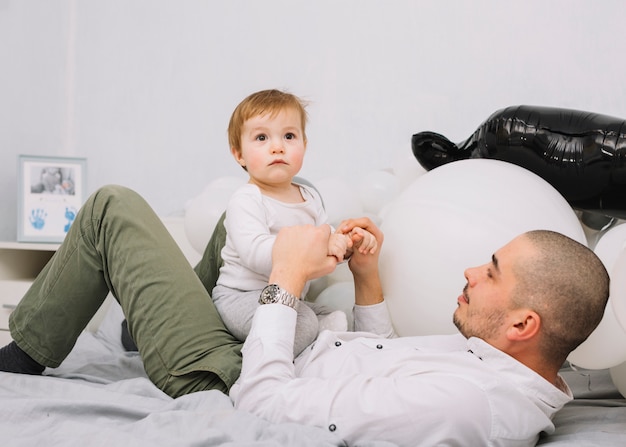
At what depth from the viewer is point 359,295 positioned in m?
1.42

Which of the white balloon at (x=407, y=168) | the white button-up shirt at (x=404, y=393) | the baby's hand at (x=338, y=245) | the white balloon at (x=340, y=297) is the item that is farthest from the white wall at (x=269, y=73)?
the white button-up shirt at (x=404, y=393)

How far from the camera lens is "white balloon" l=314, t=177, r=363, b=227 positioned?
195cm

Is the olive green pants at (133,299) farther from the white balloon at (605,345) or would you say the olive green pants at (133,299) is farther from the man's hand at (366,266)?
the white balloon at (605,345)

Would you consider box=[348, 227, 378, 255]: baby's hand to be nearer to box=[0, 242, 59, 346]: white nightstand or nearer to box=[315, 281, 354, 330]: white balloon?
box=[315, 281, 354, 330]: white balloon

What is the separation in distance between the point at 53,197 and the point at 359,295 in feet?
5.94

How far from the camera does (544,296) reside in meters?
1.00

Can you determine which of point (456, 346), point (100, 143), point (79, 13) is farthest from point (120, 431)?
point (79, 13)

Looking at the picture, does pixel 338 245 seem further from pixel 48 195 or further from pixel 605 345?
pixel 48 195

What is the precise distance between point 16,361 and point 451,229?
0.91 metres

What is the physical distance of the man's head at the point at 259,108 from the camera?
1.38m

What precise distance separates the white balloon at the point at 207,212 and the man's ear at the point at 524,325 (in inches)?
41.9

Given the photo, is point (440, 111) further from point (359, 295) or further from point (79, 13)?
point (79, 13)

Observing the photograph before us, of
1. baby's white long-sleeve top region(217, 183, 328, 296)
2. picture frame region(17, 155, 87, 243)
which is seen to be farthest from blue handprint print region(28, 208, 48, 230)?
baby's white long-sleeve top region(217, 183, 328, 296)

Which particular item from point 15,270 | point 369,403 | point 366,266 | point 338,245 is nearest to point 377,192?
point 366,266
